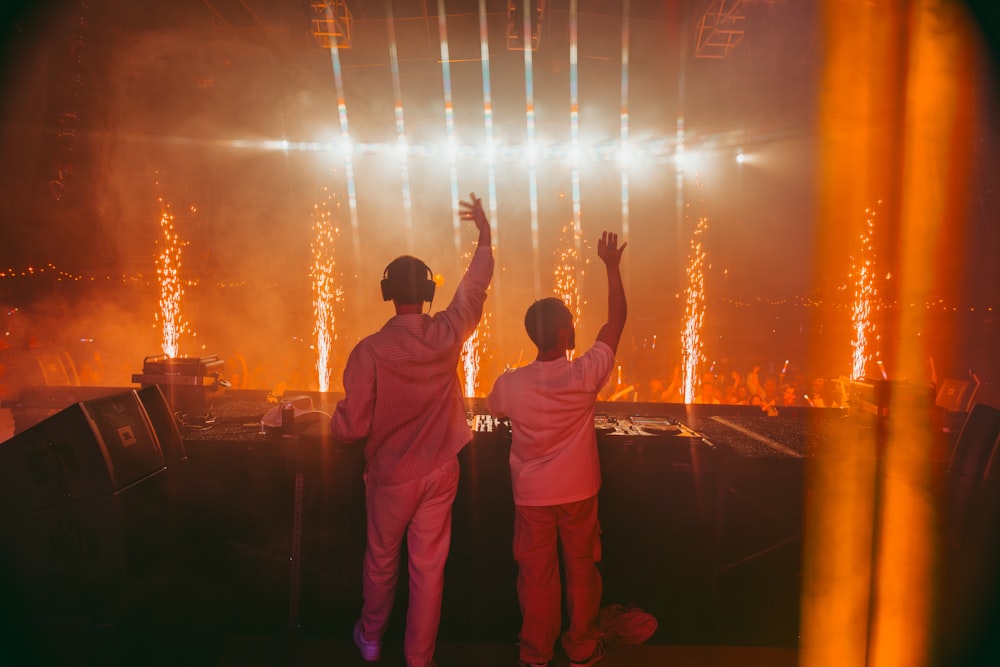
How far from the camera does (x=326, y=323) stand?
8.95 metres

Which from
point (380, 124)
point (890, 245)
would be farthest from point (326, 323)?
point (890, 245)

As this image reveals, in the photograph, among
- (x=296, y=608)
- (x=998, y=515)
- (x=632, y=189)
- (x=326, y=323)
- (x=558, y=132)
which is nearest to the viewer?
(x=998, y=515)

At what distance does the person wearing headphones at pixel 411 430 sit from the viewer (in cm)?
181

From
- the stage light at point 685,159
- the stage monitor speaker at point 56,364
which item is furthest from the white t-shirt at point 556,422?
the stage monitor speaker at point 56,364

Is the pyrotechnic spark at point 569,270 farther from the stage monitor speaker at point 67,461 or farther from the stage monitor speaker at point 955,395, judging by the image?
the stage monitor speaker at point 67,461

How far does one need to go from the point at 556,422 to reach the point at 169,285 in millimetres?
8411

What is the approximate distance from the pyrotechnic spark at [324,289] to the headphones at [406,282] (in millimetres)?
6948

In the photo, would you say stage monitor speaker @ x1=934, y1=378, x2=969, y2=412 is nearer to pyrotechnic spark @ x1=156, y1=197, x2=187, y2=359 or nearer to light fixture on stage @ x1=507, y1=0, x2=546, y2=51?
light fixture on stage @ x1=507, y1=0, x2=546, y2=51

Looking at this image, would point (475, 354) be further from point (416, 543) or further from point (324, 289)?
point (416, 543)

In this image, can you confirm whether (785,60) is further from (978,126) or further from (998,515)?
(998,515)

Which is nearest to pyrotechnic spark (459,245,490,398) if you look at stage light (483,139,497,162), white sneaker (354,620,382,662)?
stage light (483,139,497,162)

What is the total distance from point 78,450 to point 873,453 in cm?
358

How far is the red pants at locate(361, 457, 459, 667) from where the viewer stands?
6.08ft

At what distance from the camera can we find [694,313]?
29.0ft
